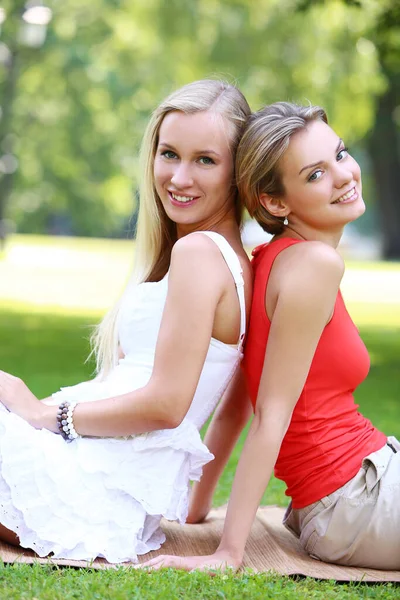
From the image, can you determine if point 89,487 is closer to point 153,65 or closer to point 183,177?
point 183,177

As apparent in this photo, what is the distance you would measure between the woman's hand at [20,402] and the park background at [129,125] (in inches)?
22.4

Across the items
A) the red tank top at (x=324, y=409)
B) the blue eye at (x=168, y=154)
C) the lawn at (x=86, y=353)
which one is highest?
the blue eye at (x=168, y=154)

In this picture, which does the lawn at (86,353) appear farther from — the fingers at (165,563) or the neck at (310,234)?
the neck at (310,234)

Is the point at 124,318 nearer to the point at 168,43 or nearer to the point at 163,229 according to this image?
the point at 163,229

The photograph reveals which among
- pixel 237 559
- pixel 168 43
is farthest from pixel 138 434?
pixel 168 43

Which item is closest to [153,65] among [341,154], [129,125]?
[129,125]

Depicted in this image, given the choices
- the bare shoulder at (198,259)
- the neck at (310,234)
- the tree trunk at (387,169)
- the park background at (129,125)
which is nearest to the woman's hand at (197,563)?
the park background at (129,125)

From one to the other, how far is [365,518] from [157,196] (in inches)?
56.9

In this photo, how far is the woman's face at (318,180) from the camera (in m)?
3.46

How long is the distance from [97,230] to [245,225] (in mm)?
45053

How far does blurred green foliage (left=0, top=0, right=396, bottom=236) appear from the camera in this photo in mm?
22328

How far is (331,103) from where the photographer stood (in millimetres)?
24078

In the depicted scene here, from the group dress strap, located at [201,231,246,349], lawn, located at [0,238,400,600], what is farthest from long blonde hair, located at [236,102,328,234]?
lawn, located at [0,238,400,600]

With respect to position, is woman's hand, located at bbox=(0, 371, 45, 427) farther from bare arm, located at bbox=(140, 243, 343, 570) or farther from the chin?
the chin
